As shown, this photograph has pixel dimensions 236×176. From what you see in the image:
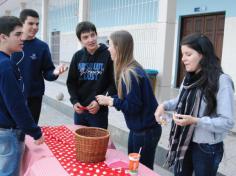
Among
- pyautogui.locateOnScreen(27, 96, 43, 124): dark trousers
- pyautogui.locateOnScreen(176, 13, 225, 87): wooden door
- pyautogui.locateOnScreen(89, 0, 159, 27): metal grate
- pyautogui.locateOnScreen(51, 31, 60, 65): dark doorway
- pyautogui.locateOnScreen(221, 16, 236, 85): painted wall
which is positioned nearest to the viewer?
pyautogui.locateOnScreen(27, 96, 43, 124): dark trousers

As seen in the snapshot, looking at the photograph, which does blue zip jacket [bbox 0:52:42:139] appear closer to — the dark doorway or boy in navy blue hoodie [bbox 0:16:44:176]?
boy in navy blue hoodie [bbox 0:16:44:176]

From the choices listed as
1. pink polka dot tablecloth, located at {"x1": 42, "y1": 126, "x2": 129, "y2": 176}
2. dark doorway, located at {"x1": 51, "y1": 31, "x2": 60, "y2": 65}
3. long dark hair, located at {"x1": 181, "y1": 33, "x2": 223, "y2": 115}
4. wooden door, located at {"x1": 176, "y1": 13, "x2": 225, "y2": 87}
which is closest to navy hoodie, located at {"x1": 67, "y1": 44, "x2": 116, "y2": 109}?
pink polka dot tablecloth, located at {"x1": 42, "y1": 126, "x2": 129, "y2": 176}

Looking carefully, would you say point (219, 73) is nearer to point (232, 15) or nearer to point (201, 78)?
point (201, 78)

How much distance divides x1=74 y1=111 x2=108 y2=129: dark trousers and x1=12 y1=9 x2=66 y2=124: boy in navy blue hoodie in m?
0.44

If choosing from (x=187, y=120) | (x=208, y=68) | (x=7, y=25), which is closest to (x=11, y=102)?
(x=7, y=25)

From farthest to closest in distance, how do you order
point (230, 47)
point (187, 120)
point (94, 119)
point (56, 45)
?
point (56, 45), point (230, 47), point (94, 119), point (187, 120)

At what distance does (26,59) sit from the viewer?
2607mm

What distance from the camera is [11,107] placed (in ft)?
5.95

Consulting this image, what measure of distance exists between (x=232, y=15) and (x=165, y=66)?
10.0ft

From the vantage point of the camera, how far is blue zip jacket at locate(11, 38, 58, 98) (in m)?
2.60

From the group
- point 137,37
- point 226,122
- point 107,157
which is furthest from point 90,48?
point 137,37

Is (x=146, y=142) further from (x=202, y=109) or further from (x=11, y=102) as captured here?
(x=11, y=102)

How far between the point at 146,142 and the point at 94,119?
0.66 metres

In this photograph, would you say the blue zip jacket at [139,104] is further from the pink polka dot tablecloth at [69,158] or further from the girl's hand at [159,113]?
the pink polka dot tablecloth at [69,158]
